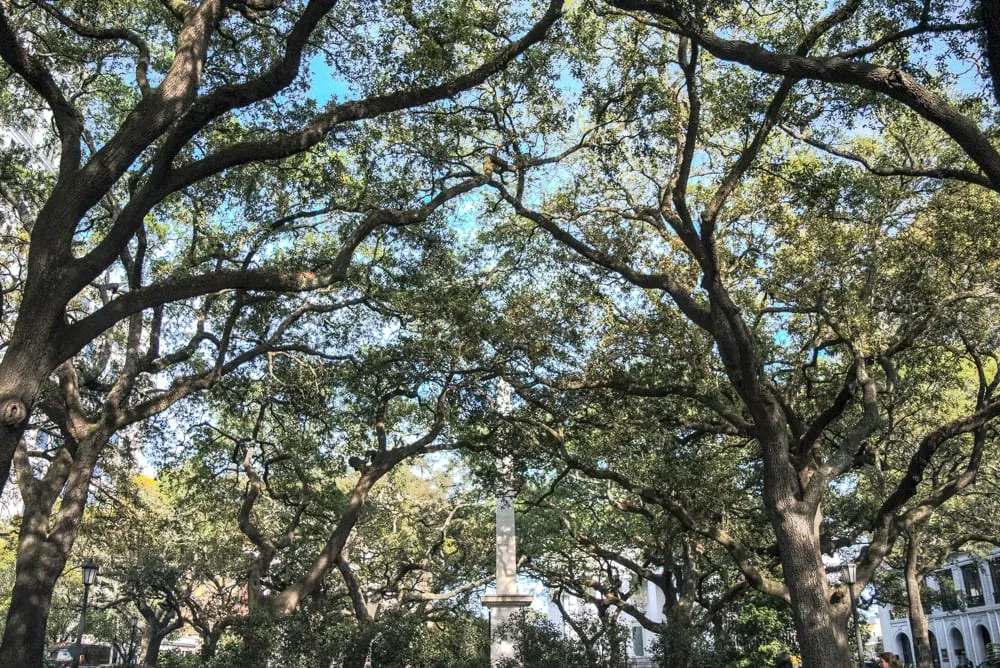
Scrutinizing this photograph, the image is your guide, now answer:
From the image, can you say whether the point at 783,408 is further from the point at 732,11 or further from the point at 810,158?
the point at 732,11

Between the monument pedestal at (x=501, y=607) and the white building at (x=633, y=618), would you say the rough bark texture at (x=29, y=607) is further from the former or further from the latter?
the white building at (x=633, y=618)

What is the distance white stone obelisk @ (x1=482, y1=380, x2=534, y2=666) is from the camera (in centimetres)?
1316

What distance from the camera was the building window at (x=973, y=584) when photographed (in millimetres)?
36875

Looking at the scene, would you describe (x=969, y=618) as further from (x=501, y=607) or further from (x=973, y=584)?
(x=501, y=607)

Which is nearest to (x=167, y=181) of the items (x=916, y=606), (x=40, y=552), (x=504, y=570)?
(x=40, y=552)

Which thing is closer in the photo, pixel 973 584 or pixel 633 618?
pixel 633 618

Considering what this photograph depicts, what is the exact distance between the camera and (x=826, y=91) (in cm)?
938

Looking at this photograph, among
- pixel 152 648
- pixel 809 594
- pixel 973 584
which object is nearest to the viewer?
pixel 809 594

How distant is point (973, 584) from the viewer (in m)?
37.8

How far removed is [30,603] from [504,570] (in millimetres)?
8353

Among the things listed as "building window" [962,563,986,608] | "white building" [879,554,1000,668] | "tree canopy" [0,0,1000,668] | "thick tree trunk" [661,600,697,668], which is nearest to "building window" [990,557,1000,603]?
"white building" [879,554,1000,668]

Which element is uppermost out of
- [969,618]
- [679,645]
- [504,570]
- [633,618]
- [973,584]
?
[973,584]

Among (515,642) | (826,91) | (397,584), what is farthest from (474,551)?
(826,91)

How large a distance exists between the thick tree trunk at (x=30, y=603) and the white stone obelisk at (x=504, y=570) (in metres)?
6.71
